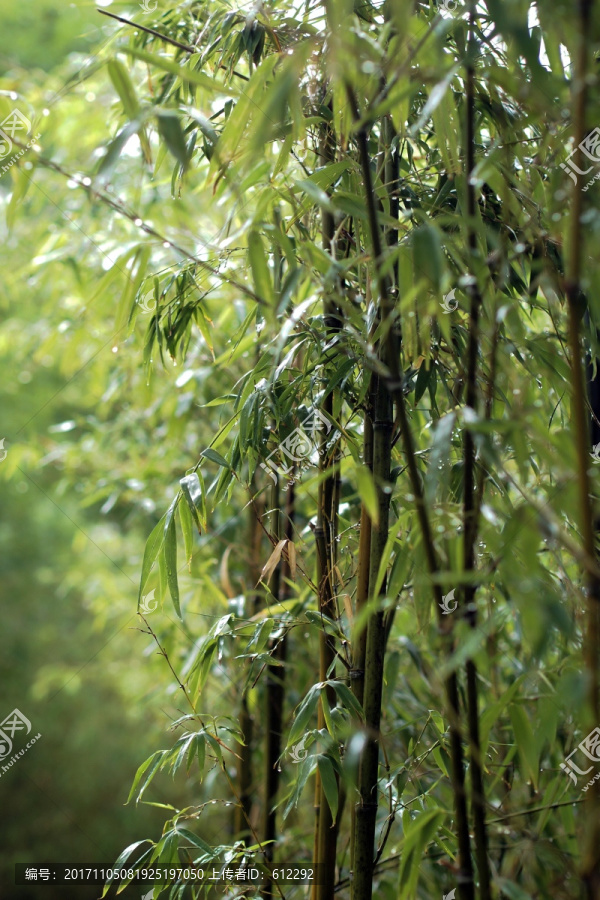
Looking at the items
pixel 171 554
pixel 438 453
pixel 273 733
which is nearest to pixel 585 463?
pixel 438 453

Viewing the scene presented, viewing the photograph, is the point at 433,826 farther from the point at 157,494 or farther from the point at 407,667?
the point at 157,494

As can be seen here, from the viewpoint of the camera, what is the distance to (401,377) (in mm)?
595

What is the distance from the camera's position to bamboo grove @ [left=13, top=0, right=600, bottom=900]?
0.43 meters

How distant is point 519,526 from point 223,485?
0.36 meters

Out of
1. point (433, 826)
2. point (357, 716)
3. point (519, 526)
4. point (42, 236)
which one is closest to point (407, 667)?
point (357, 716)

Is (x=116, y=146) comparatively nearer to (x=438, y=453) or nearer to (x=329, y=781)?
(x=438, y=453)

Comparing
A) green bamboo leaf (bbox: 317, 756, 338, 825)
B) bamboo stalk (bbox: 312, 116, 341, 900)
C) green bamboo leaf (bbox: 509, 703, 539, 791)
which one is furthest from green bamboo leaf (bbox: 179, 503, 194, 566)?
green bamboo leaf (bbox: 509, 703, 539, 791)

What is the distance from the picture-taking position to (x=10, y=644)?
2.67m
